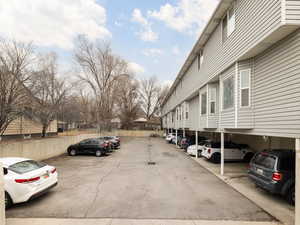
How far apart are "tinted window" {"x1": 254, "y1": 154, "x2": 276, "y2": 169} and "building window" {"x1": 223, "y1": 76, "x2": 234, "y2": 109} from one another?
253cm

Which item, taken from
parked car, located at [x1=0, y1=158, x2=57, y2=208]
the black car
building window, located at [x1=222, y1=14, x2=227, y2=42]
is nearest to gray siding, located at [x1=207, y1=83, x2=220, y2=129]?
building window, located at [x1=222, y1=14, x2=227, y2=42]

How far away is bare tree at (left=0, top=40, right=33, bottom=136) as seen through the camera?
9.05 metres

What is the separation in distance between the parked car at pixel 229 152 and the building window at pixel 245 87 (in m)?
5.90

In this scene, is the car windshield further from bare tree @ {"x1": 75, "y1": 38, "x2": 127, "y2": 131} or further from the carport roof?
bare tree @ {"x1": 75, "y1": 38, "x2": 127, "y2": 131}

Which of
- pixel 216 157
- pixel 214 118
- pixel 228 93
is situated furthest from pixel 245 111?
pixel 216 157

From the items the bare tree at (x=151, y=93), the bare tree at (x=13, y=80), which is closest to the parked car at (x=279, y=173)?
the bare tree at (x=13, y=80)

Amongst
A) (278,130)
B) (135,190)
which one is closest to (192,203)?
(135,190)

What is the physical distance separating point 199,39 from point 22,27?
10.8 m

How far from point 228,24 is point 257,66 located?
3.06 meters

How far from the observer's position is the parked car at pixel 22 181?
518 cm

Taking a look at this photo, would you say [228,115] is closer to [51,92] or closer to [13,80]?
[13,80]

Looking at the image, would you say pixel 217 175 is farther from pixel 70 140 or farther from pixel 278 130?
pixel 70 140

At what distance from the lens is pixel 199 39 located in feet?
40.7

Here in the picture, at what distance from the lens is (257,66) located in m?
7.27
